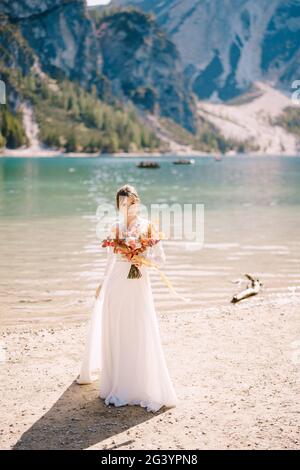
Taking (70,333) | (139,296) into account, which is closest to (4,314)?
(70,333)

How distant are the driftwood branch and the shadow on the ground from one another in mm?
9613

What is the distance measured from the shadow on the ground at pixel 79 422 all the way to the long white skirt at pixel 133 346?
213 mm

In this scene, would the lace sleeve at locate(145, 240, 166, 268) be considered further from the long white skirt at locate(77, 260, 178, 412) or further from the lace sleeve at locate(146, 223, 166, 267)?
the long white skirt at locate(77, 260, 178, 412)

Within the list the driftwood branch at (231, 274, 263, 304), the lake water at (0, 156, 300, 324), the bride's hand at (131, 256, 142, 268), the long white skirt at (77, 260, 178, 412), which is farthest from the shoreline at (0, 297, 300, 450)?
the driftwood branch at (231, 274, 263, 304)

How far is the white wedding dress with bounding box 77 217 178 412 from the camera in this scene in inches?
389

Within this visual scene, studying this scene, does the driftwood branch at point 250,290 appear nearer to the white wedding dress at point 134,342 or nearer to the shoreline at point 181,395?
the shoreline at point 181,395

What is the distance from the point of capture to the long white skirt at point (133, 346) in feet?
32.4

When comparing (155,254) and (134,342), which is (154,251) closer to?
(155,254)

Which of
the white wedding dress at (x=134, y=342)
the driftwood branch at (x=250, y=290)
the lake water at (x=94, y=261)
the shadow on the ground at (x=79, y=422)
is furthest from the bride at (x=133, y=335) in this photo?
the driftwood branch at (x=250, y=290)

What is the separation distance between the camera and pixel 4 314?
1791cm

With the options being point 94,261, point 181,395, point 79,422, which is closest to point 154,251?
point 181,395
